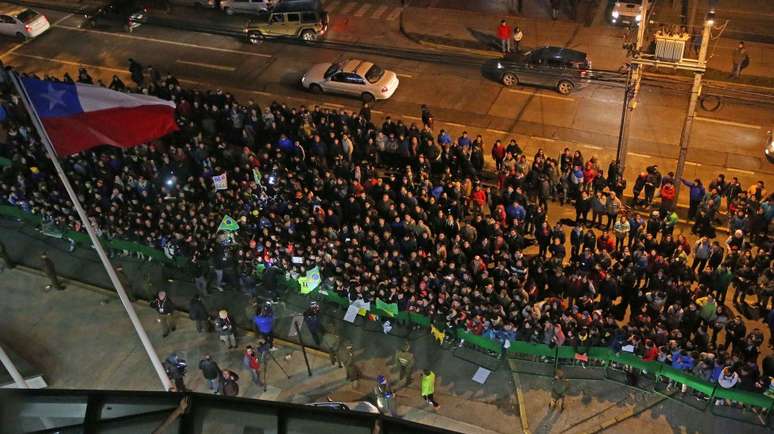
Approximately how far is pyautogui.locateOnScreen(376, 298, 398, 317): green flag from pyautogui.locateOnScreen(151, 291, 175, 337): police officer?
5.07m

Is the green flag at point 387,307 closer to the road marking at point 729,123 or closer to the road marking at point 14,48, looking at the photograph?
the road marking at point 729,123

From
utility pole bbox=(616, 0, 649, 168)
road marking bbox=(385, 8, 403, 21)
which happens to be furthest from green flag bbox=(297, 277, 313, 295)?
road marking bbox=(385, 8, 403, 21)

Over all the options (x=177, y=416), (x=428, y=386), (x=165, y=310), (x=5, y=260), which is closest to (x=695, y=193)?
(x=428, y=386)

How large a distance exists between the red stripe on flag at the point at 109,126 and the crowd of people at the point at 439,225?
4697 millimetres

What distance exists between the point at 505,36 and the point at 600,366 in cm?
1522

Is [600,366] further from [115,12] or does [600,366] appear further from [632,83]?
[115,12]

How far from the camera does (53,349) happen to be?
20.6m

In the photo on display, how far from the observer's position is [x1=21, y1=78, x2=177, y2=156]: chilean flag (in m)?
15.4

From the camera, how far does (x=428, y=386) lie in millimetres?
17312

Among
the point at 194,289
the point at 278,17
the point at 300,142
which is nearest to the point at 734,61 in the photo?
the point at 300,142

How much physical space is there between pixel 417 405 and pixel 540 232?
5030mm

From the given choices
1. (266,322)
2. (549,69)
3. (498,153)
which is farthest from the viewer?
(549,69)

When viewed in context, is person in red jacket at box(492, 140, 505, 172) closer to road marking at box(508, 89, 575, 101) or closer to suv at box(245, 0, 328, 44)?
road marking at box(508, 89, 575, 101)

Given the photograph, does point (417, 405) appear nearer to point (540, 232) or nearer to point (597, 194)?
point (540, 232)
